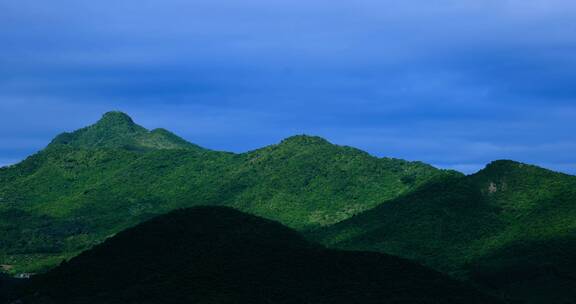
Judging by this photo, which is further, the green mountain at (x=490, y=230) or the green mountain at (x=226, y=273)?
the green mountain at (x=490, y=230)

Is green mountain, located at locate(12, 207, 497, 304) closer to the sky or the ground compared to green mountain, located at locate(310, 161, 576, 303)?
closer to the ground

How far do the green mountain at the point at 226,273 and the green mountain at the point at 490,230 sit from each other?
92.4 ft

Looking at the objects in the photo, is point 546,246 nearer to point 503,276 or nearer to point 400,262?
point 503,276

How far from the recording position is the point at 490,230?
158 metres

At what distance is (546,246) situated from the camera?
142m

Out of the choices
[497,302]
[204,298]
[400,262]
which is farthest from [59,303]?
[497,302]

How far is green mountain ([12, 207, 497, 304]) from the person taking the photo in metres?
96.1

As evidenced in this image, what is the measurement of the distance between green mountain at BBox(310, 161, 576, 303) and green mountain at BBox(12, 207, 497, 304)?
28172 millimetres

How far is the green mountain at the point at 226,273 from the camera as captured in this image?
9612cm

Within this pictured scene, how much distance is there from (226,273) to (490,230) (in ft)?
238

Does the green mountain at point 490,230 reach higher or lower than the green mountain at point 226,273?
higher

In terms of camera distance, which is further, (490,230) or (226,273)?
(490,230)

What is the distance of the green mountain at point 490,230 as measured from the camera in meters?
133

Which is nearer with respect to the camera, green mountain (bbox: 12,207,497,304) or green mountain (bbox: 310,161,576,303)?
green mountain (bbox: 12,207,497,304)
